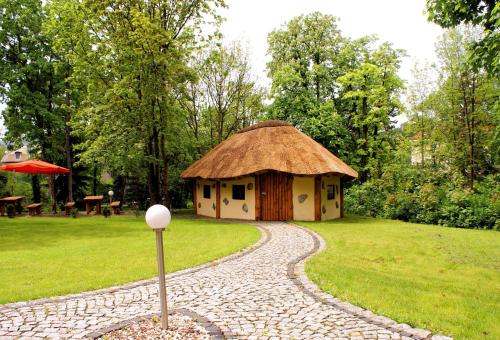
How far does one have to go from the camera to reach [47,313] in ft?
18.0

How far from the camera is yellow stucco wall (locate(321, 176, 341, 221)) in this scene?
60.1ft

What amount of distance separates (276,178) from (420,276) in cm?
999

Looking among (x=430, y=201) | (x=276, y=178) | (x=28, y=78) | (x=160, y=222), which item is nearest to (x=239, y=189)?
Result: (x=276, y=178)

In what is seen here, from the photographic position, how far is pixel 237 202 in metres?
18.8

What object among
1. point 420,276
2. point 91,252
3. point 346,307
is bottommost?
point 420,276

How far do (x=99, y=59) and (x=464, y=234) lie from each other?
19507 millimetres

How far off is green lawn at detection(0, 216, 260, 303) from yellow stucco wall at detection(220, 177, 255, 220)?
2.76m

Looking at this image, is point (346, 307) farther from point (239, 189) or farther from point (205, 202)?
point (205, 202)

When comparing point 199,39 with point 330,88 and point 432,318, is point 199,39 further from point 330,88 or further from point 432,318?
point 432,318

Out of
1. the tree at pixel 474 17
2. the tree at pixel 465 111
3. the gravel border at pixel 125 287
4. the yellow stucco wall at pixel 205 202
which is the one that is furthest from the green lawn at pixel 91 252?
the tree at pixel 465 111

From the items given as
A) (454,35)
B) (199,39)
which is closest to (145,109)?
(199,39)

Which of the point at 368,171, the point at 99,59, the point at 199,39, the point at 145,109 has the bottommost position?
the point at 368,171

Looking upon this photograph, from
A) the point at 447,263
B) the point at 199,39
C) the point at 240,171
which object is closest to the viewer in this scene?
the point at 447,263

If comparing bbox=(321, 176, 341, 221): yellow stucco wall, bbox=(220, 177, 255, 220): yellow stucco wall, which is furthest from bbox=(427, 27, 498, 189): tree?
bbox=(220, 177, 255, 220): yellow stucco wall
